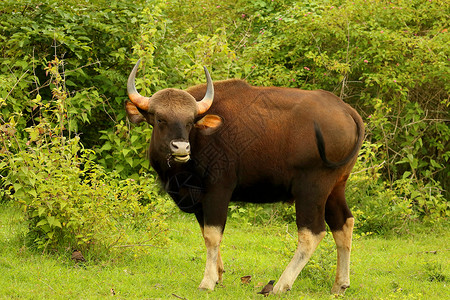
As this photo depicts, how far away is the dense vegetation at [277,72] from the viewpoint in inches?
350

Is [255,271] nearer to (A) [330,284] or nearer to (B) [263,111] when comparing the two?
(A) [330,284]

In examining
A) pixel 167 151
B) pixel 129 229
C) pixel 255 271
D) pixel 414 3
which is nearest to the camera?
pixel 167 151

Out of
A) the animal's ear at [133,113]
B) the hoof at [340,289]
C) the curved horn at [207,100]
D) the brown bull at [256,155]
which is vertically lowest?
the hoof at [340,289]

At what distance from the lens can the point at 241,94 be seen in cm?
616

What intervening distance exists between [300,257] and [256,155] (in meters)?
1.00

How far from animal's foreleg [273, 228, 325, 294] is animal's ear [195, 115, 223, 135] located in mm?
1211

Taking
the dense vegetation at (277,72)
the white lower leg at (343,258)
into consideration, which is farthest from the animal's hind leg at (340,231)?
the dense vegetation at (277,72)

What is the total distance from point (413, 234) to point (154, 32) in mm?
4485

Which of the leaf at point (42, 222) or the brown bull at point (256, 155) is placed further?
the leaf at point (42, 222)

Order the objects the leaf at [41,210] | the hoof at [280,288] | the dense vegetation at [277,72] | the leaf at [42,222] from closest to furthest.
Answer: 1. the hoof at [280,288]
2. the leaf at [41,210]
3. the leaf at [42,222]
4. the dense vegetation at [277,72]

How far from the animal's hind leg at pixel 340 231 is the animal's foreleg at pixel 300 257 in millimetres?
358

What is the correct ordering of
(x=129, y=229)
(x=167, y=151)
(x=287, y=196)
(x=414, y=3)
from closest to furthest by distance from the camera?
1. (x=167, y=151)
2. (x=287, y=196)
3. (x=129, y=229)
4. (x=414, y=3)

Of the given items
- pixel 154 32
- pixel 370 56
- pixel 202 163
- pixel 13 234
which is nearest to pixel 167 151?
pixel 202 163

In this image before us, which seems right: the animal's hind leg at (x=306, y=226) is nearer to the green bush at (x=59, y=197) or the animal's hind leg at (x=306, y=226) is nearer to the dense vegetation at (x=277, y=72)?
the green bush at (x=59, y=197)
